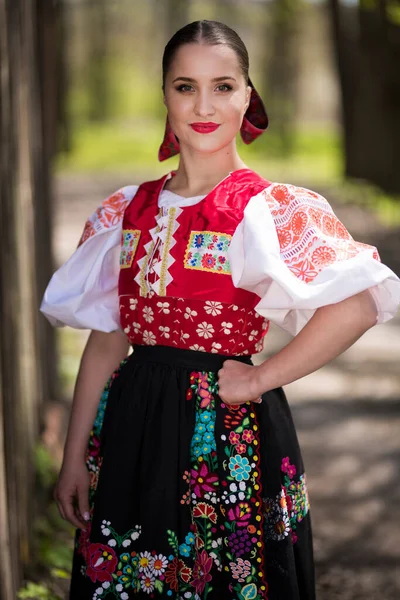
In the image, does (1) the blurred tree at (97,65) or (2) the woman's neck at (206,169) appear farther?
(1) the blurred tree at (97,65)

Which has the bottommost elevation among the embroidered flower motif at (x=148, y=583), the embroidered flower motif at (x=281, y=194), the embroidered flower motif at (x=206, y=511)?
the embroidered flower motif at (x=148, y=583)

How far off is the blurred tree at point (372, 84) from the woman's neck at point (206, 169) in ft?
42.6

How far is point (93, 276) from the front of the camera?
7.46ft

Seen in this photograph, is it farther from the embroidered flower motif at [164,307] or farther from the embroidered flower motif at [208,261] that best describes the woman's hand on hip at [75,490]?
the embroidered flower motif at [208,261]

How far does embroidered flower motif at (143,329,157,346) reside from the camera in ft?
7.10

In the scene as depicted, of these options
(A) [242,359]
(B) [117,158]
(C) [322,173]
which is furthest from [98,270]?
(B) [117,158]

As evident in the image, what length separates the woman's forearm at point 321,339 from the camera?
194 cm

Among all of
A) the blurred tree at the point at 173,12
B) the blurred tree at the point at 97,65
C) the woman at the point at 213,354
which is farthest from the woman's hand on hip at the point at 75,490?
the blurred tree at the point at 173,12

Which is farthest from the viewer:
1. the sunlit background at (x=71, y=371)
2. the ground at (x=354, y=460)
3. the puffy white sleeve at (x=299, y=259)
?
the ground at (x=354, y=460)

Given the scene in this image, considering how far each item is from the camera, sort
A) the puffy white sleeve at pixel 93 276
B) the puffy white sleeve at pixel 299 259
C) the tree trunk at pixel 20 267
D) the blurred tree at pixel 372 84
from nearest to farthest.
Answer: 1. the puffy white sleeve at pixel 299 259
2. the puffy white sleeve at pixel 93 276
3. the tree trunk at pixel 20 267
4. the blurred tree at pixel 372 84

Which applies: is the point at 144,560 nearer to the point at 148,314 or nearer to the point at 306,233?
the point at 148,314

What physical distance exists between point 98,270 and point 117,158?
946 inches

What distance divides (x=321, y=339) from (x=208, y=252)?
1.05 ft

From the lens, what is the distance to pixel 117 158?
2589 cm
